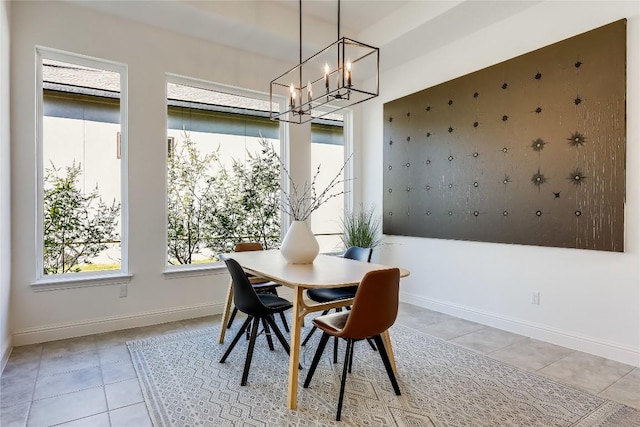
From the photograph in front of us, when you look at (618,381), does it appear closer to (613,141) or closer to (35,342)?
(613,141)

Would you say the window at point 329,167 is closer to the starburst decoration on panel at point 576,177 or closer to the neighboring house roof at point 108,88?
the neighboring house roof at point 108,88

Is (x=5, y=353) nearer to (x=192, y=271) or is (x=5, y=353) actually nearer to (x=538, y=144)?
(x=192, y=271)

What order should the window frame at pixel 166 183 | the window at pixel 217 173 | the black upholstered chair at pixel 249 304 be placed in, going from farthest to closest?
the window at pixel 217 173
the window frame at pixel 166 183
the black upholstered chair at pixel 249 304

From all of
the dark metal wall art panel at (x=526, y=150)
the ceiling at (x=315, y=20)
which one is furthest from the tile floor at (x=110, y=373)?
the ceiling at (x=315, y=20)

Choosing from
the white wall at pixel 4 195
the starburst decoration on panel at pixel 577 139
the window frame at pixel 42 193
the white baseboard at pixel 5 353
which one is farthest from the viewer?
the window frame at pixel 42 193

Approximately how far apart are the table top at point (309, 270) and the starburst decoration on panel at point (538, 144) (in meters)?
1.81

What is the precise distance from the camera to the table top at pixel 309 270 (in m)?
2.14

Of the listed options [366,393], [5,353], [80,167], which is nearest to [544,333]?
[366,393]

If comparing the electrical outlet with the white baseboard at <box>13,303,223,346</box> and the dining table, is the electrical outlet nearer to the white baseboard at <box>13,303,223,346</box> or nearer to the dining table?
the dining table

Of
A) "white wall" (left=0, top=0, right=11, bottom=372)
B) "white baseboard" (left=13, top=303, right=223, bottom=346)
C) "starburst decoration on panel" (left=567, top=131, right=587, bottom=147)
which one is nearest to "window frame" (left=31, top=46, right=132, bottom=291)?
"white wall" (left=0, top=0, right=11, bottom=372)

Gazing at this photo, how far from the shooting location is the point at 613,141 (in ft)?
9.12

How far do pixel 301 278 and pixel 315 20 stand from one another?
10.3ft

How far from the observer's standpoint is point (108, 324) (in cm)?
340

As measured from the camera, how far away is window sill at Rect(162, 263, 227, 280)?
Answer: 3750mm
